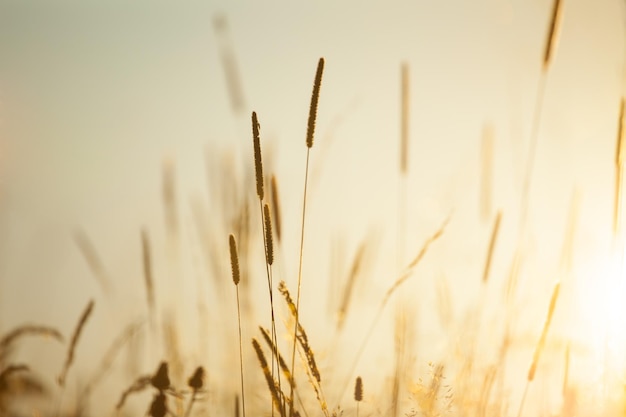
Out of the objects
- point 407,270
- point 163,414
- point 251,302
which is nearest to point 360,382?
point 407,270

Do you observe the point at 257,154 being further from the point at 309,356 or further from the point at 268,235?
the point at 309,356

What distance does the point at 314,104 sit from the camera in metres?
1.71

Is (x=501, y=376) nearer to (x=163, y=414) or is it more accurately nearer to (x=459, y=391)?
(x=459, y=391)

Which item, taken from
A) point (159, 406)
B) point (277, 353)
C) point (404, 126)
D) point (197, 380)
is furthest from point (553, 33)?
point (159, 406)

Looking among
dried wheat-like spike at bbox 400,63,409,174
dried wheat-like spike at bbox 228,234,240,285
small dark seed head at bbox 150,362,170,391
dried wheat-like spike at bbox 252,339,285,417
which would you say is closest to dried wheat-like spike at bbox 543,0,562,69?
dried wheat-like spike at bbox 400,63,409,174

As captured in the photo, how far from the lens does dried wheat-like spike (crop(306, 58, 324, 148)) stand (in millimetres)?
1699

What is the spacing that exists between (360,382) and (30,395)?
1407 millimetres

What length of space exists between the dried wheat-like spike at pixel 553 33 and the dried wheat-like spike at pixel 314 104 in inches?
28.5

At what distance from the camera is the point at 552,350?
A: 8.70 ft

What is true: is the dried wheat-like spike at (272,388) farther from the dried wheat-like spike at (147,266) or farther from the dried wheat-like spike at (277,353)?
the dried wheat-like spike at (147,266)

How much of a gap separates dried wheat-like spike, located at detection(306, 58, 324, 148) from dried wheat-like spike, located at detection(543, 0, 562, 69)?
0.72 meters

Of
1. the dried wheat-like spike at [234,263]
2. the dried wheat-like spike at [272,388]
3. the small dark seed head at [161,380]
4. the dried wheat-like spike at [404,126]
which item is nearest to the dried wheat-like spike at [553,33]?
the dried wheat-like spike at [404,126]

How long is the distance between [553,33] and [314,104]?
781mm

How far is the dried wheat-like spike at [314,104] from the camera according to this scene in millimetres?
1699
